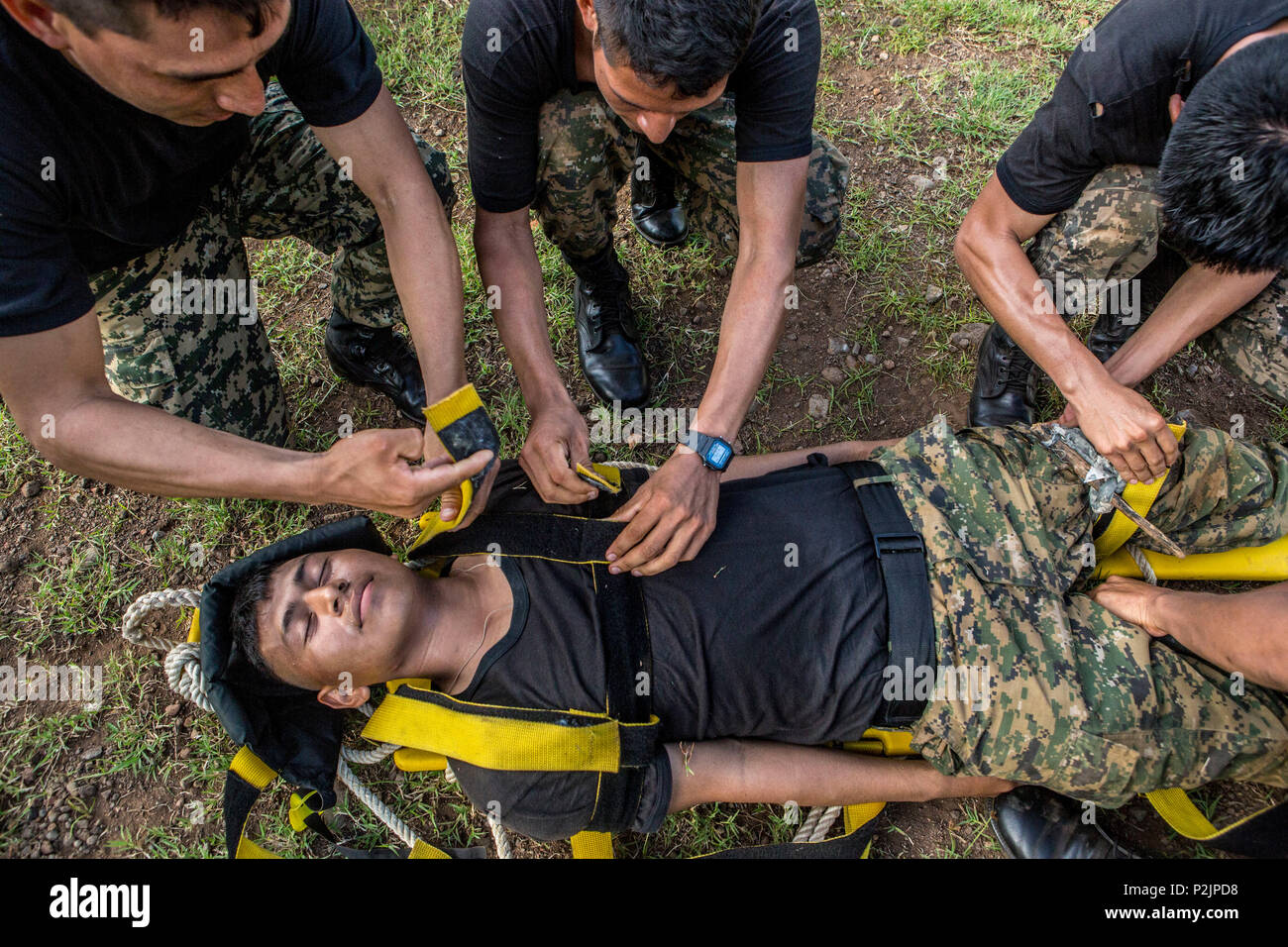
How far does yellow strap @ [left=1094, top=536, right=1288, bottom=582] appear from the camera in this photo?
2.86m

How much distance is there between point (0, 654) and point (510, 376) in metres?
2.37

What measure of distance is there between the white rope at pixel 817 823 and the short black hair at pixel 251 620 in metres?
1.88

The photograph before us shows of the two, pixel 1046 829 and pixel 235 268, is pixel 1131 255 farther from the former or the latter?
pixel 235 268

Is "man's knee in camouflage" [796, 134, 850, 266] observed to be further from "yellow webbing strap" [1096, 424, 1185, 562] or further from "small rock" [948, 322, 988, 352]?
"yellow webbing strap" [1096, 424, 1185, 562]

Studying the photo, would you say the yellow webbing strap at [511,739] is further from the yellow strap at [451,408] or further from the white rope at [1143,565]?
the white rope at [1143,565]

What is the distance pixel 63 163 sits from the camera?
221 centimetres

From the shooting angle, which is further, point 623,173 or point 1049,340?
point 623,173

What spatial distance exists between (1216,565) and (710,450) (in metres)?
1.86

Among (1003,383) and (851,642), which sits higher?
(1003,383)

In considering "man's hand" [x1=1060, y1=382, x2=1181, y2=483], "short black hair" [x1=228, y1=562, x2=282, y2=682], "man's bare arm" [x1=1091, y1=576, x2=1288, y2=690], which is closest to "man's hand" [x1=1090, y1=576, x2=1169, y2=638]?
"man's bare arm" [x1=1091, y1=576, x2=1288, y2=690]

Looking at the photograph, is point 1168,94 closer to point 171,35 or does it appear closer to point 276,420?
point 171,35

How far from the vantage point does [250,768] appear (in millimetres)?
2768

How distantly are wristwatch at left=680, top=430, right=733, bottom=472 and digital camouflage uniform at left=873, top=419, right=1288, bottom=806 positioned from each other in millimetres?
595

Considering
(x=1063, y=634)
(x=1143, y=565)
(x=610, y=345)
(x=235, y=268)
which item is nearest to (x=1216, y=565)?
(x=1143, y=565)
